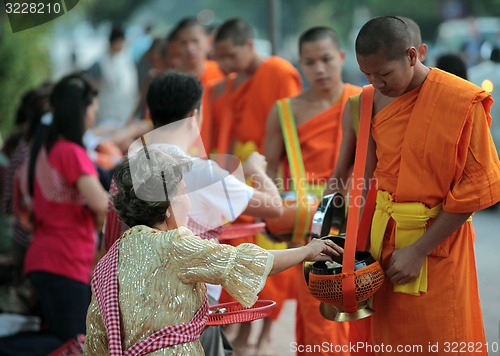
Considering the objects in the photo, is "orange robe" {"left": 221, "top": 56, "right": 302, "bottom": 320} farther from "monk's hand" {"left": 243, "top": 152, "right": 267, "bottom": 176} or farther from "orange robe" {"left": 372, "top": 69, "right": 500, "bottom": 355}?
"orange robe" {"left": 372, "top": 69, "right": 500, "bottom": 355}

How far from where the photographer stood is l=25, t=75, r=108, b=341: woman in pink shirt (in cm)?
494

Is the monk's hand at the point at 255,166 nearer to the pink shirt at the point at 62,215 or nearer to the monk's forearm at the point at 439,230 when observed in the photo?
the monk's forearm at the point at 439,230

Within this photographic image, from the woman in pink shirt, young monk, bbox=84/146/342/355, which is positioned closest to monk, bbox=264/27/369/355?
the woman in pink shirt

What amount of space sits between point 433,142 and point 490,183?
27cm

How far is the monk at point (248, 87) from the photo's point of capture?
6.04 metres

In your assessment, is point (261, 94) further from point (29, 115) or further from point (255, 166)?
point (255, 166)

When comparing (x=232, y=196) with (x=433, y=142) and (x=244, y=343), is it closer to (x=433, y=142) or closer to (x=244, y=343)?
(x=433, y=142)

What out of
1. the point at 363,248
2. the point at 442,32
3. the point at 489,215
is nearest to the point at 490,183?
the point at 363,248

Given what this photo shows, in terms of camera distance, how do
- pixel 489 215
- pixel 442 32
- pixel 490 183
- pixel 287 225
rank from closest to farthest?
pixel 490 183 → pixel 287 225 → pixel 489 215 → pixel 442 32

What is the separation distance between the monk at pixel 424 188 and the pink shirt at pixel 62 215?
2052mm

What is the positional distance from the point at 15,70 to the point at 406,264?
10.2 metres

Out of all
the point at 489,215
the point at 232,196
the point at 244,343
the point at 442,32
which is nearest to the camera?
the point at 232,196

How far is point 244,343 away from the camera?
226 inches

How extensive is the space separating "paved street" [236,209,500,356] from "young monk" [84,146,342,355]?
9.25 ft
